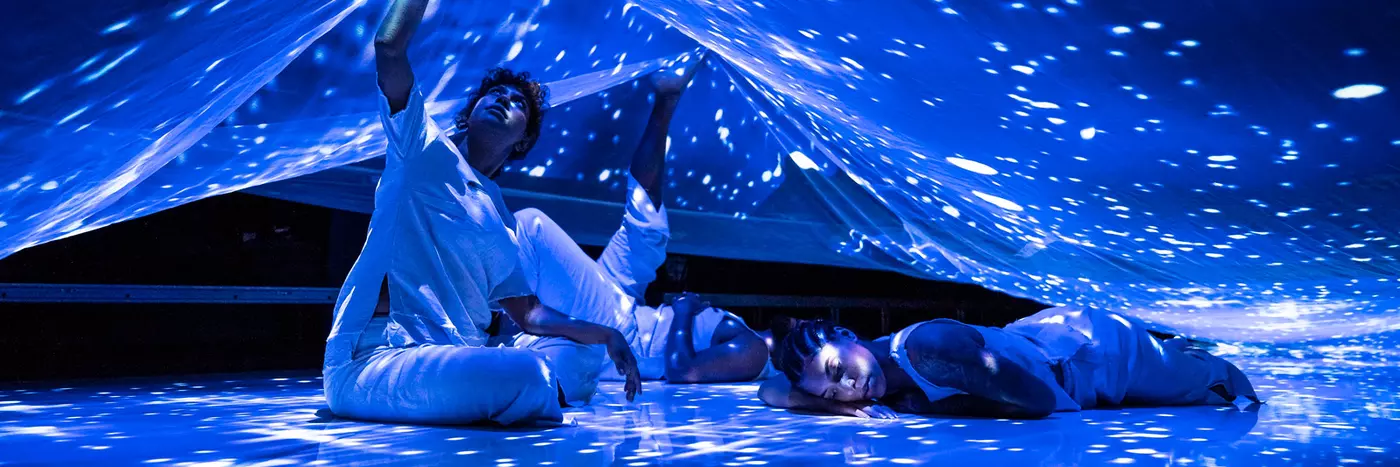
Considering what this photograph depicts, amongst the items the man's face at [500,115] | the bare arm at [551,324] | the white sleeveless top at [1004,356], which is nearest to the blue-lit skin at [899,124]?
the man's face at [500,115]

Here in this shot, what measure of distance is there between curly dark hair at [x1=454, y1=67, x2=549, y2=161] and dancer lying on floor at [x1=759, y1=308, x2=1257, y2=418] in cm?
74

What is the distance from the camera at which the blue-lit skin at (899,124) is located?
53.1 inches

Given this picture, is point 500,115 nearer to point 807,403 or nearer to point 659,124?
point 807,403

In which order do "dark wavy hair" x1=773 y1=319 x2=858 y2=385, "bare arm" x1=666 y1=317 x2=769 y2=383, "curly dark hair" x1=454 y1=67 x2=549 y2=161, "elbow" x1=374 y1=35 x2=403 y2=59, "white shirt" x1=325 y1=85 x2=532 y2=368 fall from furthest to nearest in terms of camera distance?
1. "bare arm" x1=666 y1=317 x2=769 y2=383
2. "curly dark hair" x1=454 y1=67 x2=549 y2=161
3. "dark wavy hair" x1=773 y1=319 x2=858 y2=385
4. "white shirt" x1=325 y1=85 x2=532 y2=368
5. "elbow" x1=374 y1=35 x2=403 y2=59

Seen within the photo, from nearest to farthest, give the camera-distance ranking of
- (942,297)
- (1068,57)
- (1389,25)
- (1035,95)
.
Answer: (1389,25) → (1068,57) → (1035,95) → (942,297)

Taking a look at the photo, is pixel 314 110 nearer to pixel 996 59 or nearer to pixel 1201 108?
pixel 996 59

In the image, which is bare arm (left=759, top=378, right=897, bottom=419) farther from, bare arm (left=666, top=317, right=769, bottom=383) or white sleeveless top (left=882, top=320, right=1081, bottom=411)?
bare arm (left=666, top=317, right=769, bottom=383)

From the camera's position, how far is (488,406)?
1.80 meters

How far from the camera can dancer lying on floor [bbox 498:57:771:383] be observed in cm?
299

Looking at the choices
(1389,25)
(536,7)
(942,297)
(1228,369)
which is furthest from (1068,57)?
(942,297)

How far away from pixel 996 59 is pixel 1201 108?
286 mm

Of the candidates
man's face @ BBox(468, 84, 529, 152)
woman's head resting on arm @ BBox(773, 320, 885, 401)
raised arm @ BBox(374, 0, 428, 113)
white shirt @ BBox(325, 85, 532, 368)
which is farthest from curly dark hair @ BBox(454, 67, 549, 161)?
woman's head resting on arm @ BBox(773, 320, 885, 401)

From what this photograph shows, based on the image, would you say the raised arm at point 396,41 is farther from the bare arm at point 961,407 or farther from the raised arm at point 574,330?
the bare arm at point 961,407

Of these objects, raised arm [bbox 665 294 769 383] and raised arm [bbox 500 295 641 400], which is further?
raised arm [bbox 665 294 769 383]
